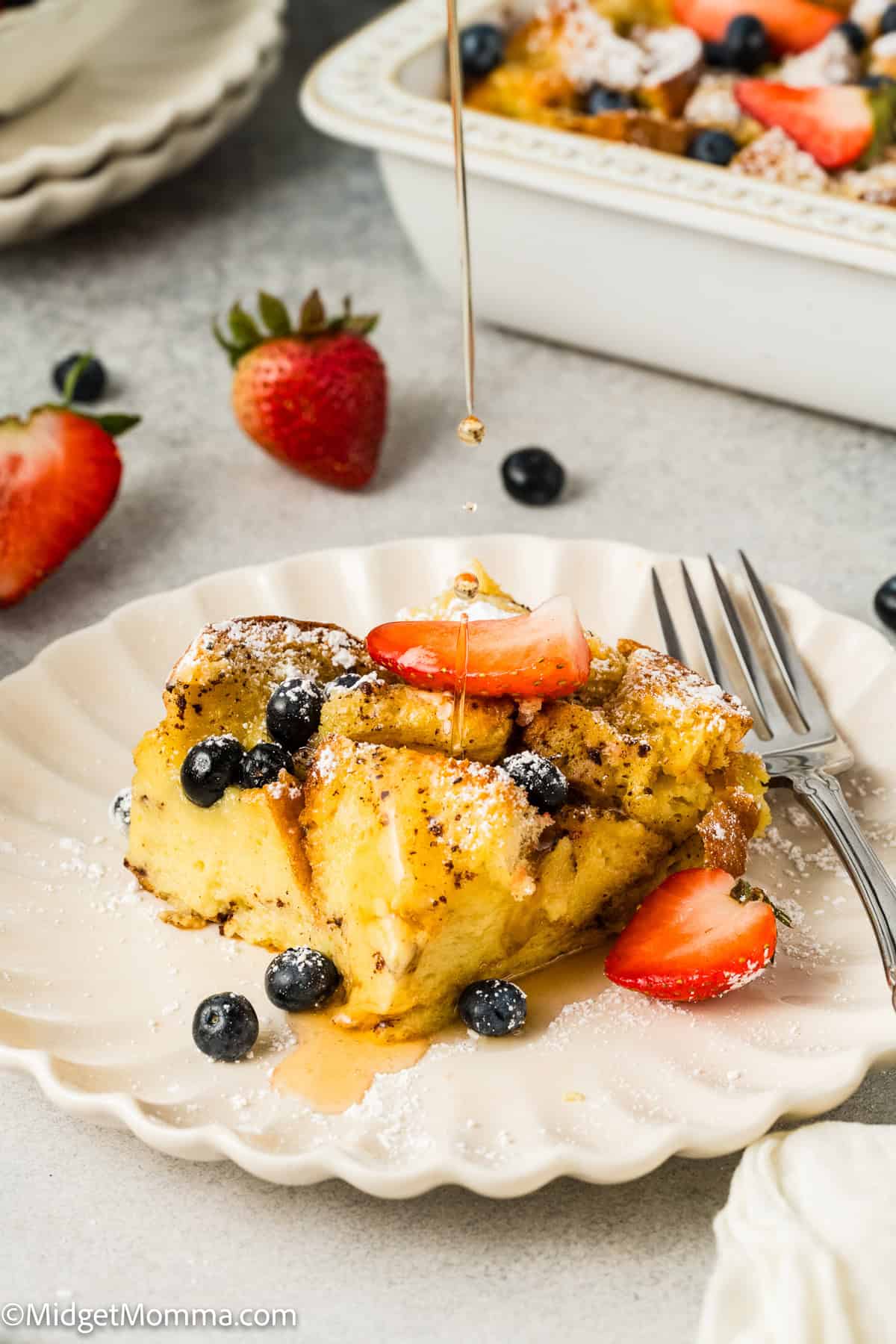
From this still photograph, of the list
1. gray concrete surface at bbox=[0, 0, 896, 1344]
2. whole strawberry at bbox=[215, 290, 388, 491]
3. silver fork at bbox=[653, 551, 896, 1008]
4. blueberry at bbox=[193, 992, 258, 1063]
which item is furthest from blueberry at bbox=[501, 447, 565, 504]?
blueberry at bbox=[193, 992, 258, 1063]

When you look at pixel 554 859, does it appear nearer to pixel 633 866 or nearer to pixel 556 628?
pixel 633 866

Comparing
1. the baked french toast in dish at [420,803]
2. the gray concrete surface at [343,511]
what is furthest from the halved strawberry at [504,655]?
the gray concrete surface at [343,511]

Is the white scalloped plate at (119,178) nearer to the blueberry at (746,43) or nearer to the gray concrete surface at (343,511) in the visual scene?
the gray concrete surface at (343,511)

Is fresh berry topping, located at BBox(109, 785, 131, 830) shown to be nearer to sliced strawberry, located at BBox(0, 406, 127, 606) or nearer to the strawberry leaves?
sliced strawberry, located at BBox(0, 406, 127, 606)

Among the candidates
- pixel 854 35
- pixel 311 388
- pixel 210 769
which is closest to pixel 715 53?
pixel 854 35

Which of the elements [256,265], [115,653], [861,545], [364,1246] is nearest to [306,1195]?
[364,1246]
